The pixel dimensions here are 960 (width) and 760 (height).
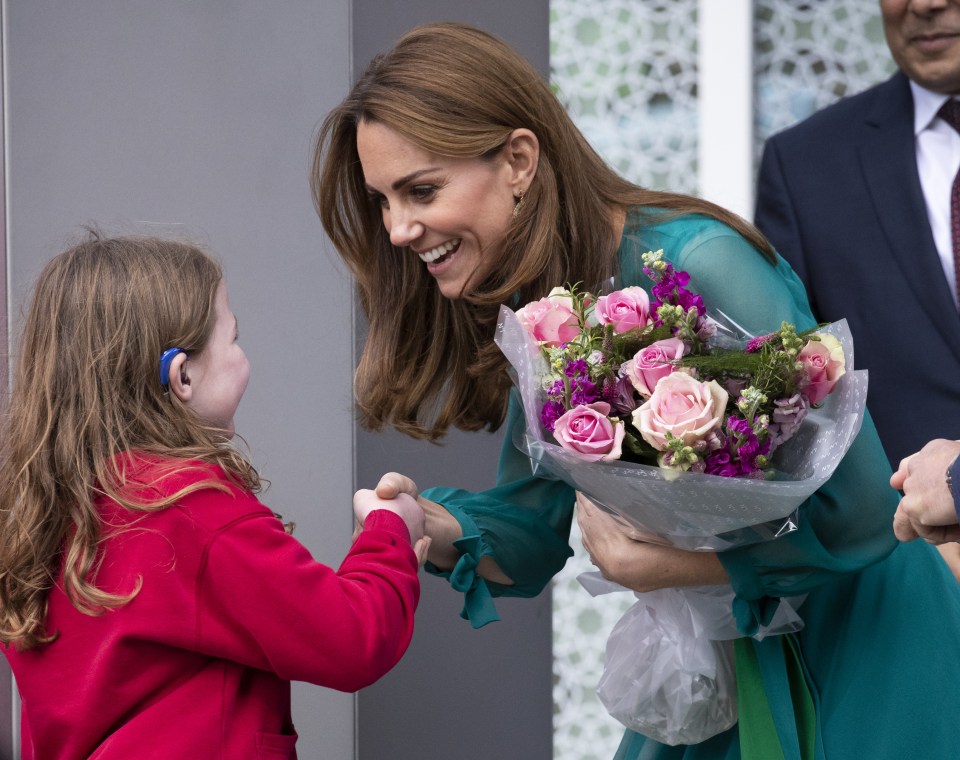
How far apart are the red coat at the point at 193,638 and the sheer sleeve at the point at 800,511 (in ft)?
1.71

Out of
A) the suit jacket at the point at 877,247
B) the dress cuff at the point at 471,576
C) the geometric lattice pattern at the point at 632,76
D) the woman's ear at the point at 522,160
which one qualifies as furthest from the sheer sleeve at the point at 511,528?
the geometric lattice pattern at the point at 632,76

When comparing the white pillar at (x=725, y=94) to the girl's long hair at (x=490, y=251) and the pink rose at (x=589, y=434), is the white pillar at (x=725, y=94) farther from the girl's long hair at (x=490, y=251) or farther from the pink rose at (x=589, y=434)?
the pink rose at (x=589, y=434)

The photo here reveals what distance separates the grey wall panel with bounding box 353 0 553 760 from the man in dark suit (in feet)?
2.30

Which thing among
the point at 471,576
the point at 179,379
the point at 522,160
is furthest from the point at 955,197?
the point at 179,379

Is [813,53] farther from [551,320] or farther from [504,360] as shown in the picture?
[551,320]

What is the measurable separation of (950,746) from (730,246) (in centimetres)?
78

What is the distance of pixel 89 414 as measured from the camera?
1822 mm

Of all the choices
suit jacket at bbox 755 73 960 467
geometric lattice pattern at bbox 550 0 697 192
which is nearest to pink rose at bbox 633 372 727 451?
suit jacket at bbox 755 73 960 467

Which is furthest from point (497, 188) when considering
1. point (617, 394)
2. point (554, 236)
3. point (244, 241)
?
point (244, 241)

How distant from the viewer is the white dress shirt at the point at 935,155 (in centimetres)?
301

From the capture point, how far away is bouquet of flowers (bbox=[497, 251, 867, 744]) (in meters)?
1.64

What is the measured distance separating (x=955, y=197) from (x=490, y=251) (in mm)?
1400

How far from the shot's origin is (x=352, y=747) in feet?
9.04

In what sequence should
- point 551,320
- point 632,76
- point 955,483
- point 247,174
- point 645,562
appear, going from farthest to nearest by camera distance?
1. point 632,76
2. point 247,174
3. point 645,562
4. point 551,320
5. point 955,483
